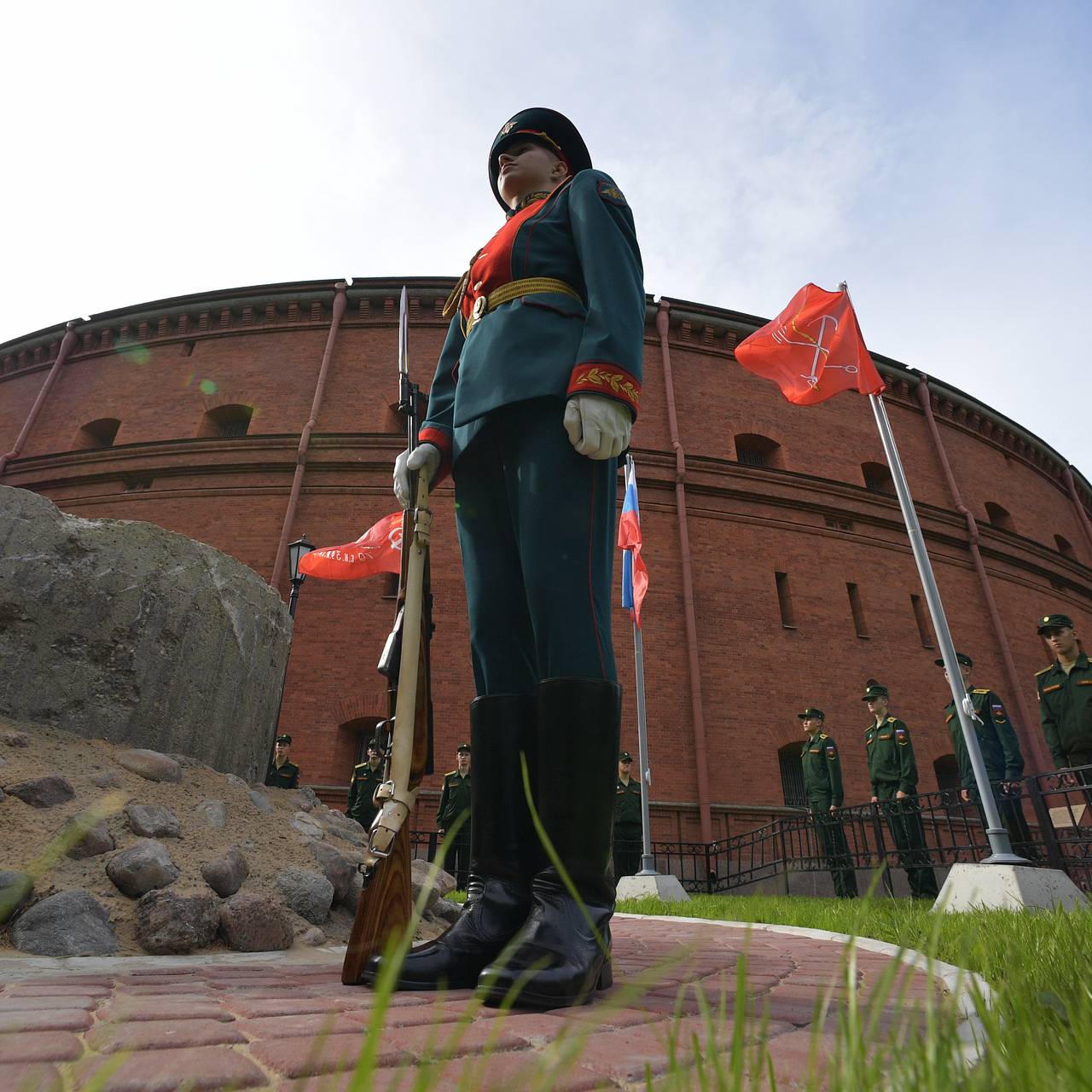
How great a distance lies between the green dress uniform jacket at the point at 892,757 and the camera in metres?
8.22

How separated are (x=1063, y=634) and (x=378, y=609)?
9.81m

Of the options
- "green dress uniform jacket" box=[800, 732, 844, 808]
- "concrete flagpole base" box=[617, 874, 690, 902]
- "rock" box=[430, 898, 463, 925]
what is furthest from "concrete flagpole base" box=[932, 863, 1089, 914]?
"green dress uniform jacket" box=[800, 732, 844, 808]

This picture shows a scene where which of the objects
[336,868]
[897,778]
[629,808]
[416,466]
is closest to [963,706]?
[897,778]

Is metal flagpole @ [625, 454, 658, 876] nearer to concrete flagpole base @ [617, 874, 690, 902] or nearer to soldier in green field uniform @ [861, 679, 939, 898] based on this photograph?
concrete flagpole base @ [617, 874, 690, 902]

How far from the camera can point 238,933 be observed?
7.93 ft

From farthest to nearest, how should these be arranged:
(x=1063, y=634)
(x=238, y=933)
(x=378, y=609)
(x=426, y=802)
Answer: (x=378, y=609), (x=426, y=802), (x=1063, y=634), (x=238, y=933)

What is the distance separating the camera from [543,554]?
6.31 ft

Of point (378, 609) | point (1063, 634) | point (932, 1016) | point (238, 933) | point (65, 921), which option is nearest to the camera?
point (932, 1016)

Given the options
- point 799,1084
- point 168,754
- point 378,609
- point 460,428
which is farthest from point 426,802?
point 799,1084

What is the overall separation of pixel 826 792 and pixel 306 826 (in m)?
7.72

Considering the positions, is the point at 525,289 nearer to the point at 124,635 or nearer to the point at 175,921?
the point at 175,921

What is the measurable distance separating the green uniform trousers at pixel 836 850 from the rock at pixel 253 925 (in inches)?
278

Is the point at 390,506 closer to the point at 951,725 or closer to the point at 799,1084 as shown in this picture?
the point at 951,725

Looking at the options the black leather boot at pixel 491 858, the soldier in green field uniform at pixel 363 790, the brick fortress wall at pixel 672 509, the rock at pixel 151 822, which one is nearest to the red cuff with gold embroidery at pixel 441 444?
the black leather boot at pixel 491 858
